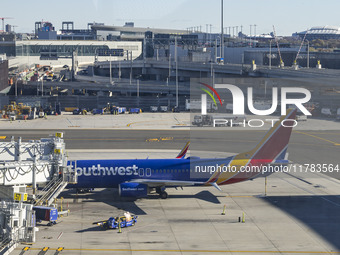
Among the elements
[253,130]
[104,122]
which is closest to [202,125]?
[253,130]

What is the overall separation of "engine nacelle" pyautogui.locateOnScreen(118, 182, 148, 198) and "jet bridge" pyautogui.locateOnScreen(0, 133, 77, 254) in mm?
6897

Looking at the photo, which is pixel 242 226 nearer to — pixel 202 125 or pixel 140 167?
pixel 140 167

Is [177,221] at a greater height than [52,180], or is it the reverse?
[52,180]

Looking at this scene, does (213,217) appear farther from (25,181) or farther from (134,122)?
(134,122)

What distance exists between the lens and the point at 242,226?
51.0 meters

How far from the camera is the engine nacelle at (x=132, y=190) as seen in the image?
58094mm

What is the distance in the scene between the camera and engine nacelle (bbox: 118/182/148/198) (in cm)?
5809

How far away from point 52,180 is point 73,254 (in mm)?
9367

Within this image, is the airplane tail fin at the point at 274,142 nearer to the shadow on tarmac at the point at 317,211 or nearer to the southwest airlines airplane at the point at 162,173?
the southwest airlines airplane at the point at 162,173

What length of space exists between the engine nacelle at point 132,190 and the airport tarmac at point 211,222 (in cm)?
105

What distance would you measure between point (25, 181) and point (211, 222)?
17024 millimetres

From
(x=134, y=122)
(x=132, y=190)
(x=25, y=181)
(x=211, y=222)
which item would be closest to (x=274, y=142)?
(x=211, y=222)

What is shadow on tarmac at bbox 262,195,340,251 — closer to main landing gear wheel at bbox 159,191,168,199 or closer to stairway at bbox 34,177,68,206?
main landing gear wheel at bbox 159,191,168,199

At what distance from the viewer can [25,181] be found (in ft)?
153
